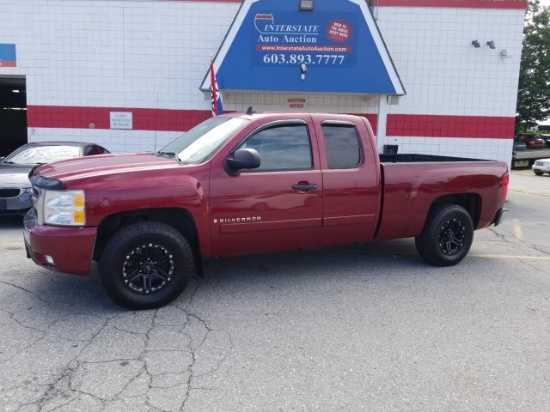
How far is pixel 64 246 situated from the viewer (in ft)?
13.3

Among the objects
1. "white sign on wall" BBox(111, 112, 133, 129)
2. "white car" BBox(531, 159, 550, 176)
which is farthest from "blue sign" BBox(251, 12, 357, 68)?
"white car" BBox(531, 159, 550, 176)

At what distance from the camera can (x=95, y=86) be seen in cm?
1336

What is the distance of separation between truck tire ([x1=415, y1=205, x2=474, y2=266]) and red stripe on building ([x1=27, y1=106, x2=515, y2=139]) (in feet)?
26.4

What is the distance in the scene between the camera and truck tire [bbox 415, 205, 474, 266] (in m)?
5.84

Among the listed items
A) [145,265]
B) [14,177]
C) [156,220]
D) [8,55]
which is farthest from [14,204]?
[8,55]

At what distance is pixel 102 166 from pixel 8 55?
1124 cm

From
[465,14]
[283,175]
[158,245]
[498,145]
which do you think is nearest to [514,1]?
[465,14]

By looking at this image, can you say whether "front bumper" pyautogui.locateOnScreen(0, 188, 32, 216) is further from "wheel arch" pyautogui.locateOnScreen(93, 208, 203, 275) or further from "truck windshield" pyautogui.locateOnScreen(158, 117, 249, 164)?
"wheel arch" pyautogui.locateOnScreen(93, 208, 203, 275)

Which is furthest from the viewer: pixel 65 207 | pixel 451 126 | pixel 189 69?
pixel 451 126

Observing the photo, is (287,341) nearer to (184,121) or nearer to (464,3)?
(184,121)

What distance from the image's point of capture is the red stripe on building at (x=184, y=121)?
530 inches

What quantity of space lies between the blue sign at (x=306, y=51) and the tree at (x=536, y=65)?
35.0m

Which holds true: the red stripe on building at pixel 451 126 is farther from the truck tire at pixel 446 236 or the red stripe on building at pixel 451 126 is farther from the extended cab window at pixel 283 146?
the extended cab window at pixel 283 146

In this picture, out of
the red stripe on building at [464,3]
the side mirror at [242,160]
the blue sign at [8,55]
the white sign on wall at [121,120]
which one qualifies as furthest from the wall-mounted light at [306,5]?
the side mirror at [242,160]
